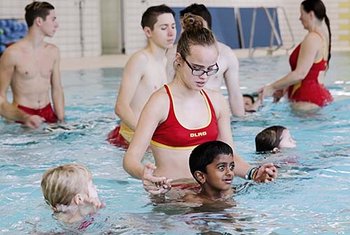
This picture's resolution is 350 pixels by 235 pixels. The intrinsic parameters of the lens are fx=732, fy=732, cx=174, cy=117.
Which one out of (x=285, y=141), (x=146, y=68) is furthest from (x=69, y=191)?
(x=285, y=141)

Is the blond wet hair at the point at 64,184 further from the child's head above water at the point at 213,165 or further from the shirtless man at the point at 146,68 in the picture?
the shirtless man at the point at 146,68

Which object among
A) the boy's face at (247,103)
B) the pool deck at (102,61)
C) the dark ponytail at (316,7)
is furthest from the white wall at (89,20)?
the dark ponytail at (316,7)

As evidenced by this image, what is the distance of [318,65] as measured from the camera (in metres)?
7.48

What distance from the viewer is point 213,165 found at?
3584 millimetres

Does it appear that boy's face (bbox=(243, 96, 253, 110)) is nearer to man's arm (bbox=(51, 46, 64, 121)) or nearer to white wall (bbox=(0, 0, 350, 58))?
man's arm (bbox=(51, 46, 64, 121))

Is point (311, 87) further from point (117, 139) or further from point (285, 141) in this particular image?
point (117, 139)

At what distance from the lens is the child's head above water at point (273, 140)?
17.9 feet

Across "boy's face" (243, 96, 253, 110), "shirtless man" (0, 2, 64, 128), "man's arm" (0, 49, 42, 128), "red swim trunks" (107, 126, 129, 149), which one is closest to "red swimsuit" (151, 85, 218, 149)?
"red swim trunks" (107, 126, 129, 149)

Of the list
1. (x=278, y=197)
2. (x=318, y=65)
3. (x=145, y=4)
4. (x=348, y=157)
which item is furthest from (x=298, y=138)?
(x=145, y=4)

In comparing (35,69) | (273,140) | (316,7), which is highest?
(316,7)

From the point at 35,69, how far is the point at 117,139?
1.35m

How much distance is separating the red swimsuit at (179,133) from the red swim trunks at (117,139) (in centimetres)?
190

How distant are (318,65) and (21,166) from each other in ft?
11.3

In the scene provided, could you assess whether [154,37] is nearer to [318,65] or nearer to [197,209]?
[197,209]
